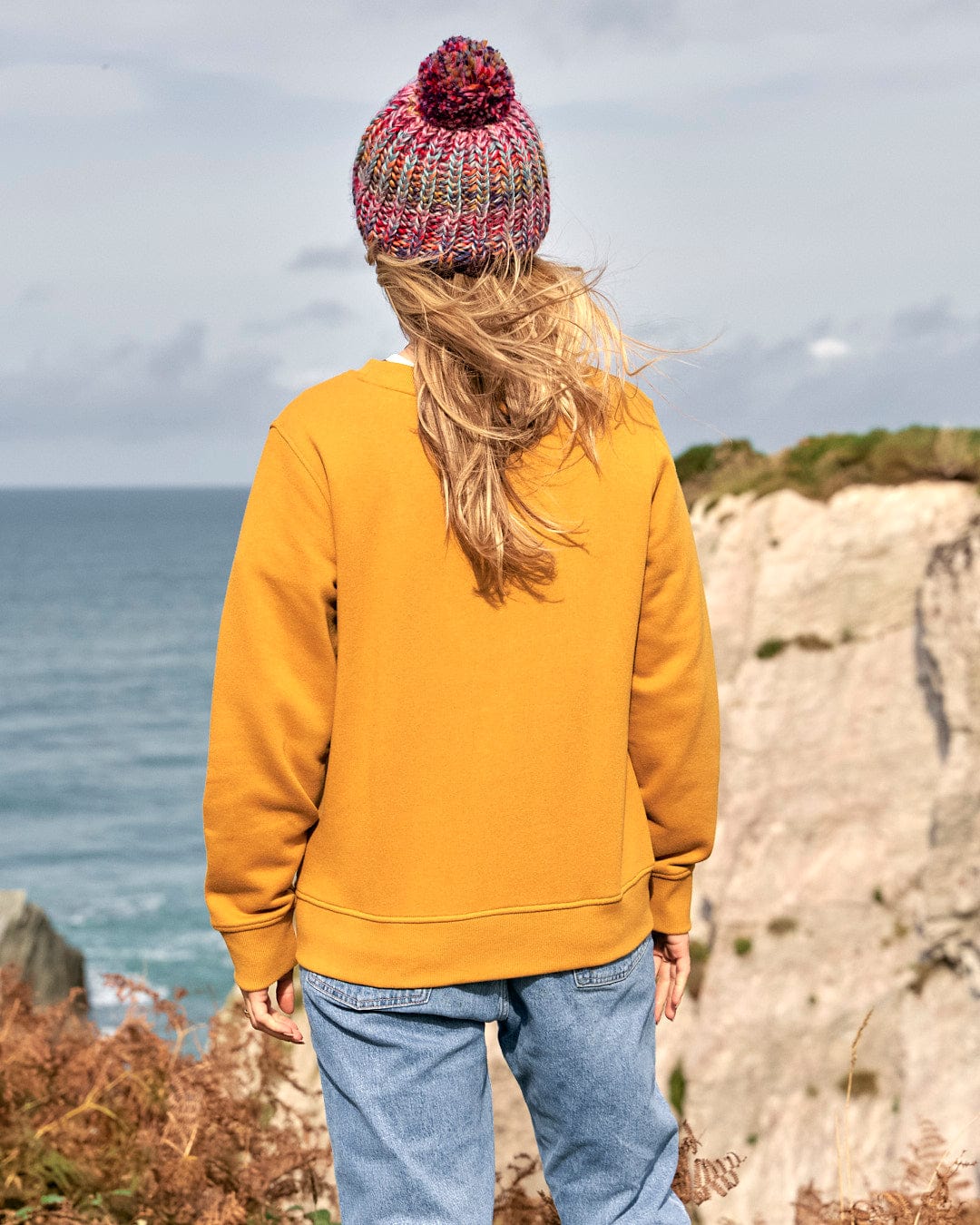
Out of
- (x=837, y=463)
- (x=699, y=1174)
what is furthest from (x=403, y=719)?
(x=837, y=463)

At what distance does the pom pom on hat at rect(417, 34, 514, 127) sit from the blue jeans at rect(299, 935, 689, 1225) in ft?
5.01

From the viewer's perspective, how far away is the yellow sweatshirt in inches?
76.8

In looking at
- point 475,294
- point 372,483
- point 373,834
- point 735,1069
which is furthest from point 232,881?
point 735,1069

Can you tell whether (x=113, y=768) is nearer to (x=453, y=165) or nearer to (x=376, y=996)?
(x=376, y=996)

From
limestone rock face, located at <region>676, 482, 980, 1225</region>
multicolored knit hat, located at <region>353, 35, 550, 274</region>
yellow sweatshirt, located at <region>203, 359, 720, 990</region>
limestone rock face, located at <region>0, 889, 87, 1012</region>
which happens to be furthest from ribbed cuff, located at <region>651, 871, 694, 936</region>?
limestone rock face, located at <region>676, 482, 980, 1225</region>

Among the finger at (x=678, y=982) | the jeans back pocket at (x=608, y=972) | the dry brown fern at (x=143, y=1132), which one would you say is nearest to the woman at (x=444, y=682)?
the jeans back pocket at (x=608, y=972)

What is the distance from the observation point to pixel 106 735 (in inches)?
2026

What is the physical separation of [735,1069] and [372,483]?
9.62m

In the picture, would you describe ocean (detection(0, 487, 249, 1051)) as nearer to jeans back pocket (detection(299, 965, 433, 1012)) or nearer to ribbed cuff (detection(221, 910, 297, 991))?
ribbed cuff (detection(221, 910, 297, 991))

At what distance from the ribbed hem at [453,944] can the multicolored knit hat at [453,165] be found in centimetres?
117

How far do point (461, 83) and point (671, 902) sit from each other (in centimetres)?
161

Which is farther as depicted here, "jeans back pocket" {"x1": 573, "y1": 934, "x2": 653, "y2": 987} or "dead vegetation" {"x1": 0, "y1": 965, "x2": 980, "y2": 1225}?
"dead vegetation" {"x1": 0, "y1": 965, "x2": 980, "y2": 1225}

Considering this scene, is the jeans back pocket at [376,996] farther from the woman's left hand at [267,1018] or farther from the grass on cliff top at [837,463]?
the grass on cliff top at [837,463]

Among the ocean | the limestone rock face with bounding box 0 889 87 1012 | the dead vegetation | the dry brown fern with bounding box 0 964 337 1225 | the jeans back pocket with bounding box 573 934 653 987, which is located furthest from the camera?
the ocean
